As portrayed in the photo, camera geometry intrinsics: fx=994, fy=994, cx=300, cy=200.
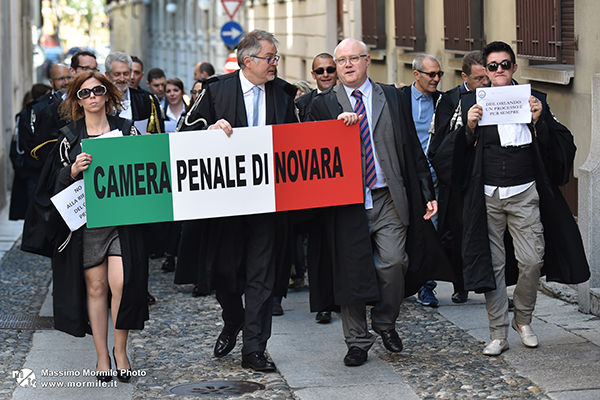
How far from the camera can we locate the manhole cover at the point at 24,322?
7.70m

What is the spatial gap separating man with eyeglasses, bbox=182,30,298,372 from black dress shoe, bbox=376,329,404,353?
76cm

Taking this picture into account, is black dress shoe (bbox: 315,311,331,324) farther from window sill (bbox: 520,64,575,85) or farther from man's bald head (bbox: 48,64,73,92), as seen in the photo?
man's bald head (bbox: 48,64,73,92)

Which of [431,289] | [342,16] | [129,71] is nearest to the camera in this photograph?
[431,289]

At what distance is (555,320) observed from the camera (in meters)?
7.18

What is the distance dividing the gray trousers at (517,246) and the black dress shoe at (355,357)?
828mm

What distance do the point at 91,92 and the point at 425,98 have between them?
318 centimetres

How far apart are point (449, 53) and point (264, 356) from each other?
23.3ft

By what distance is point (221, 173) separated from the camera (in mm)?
5891

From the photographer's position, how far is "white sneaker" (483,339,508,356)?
6.17 m

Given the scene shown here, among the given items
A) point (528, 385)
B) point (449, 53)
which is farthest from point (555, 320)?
point (449, 53)

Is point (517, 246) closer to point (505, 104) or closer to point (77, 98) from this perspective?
point (505, 104)

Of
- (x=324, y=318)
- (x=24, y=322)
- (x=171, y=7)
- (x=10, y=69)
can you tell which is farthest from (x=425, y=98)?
(x=171, y=7)

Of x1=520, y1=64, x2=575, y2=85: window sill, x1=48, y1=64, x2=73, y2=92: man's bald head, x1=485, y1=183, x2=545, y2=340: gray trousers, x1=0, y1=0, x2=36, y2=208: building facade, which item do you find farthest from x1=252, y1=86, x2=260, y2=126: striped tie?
x1=0, y1=0, x2=36, y2=208: building facade

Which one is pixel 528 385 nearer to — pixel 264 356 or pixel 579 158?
pixel 264 356
